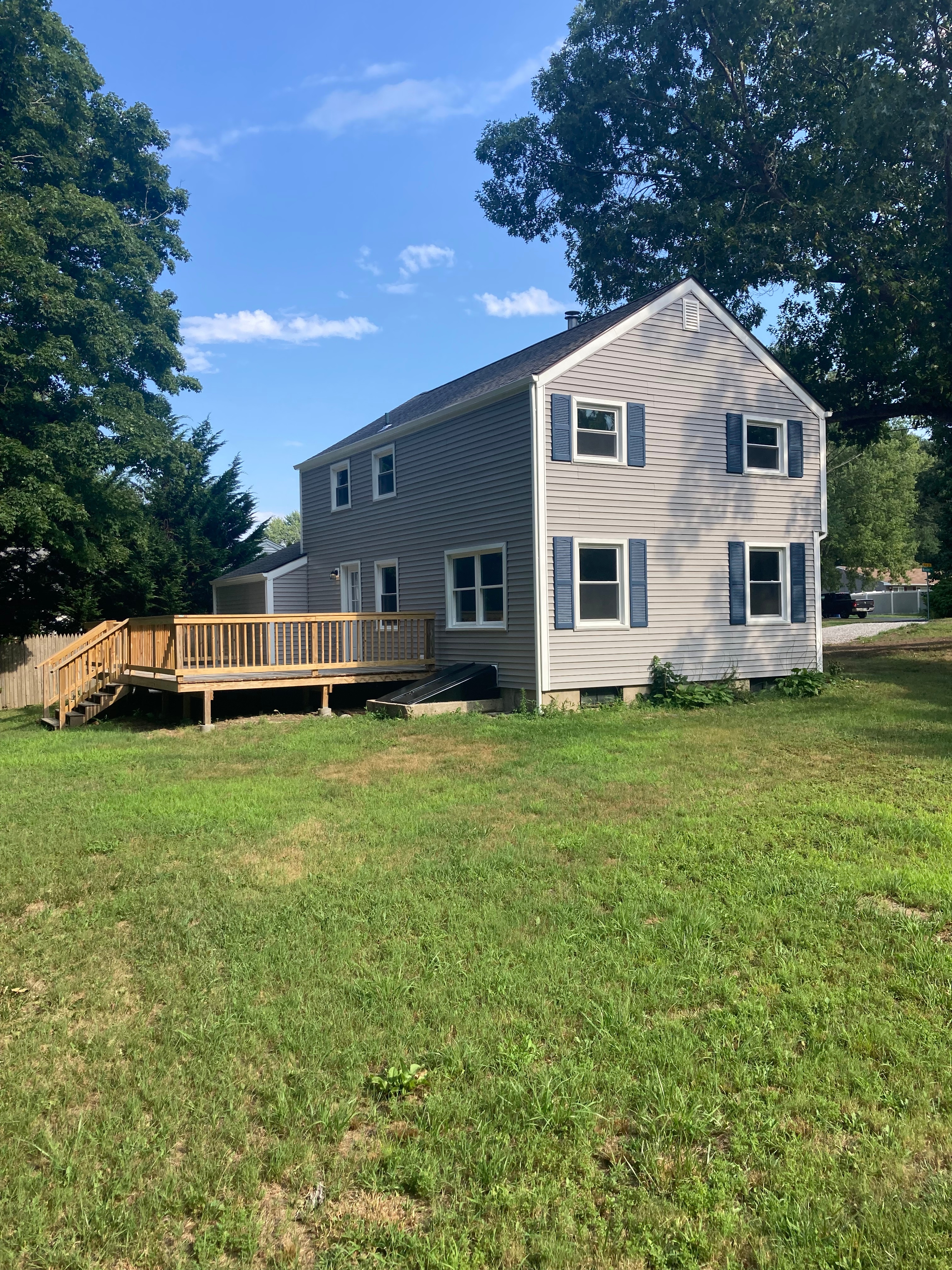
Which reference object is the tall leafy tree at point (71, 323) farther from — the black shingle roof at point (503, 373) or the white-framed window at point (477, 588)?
the white-framed window at point (477, 588)

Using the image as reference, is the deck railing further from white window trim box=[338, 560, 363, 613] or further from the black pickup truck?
the black pickup truck

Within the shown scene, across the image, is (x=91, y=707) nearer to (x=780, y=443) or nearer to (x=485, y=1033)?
(x=485, y=1033)

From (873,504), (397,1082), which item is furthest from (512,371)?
(873,504)

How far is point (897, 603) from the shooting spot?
167ft

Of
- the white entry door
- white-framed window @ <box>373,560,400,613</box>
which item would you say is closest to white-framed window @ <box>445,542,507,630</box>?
white-framed window @ <box>373,560,400,613</box>

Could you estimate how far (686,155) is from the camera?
24156 mm

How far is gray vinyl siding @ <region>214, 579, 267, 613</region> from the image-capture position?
21016mm

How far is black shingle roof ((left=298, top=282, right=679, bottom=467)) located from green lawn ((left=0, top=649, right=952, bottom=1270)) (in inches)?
369

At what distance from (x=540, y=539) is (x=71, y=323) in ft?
39.9

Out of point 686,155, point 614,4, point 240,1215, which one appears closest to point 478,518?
point 240,1215

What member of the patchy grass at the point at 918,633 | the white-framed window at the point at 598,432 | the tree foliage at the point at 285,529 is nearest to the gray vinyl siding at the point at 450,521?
the white-framed window at the point at 598,432

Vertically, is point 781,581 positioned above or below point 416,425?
below

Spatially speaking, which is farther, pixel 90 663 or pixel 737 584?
pixel 737 584

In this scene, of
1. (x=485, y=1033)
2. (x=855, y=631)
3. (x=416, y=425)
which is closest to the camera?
(x=485, y=1033)
